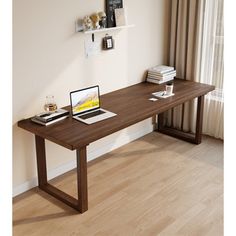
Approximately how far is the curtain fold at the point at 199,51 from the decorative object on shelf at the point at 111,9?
77 cm

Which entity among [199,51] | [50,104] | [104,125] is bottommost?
[104,125]

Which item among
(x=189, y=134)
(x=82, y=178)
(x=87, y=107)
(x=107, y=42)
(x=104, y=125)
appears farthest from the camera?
(x=189, y=134)

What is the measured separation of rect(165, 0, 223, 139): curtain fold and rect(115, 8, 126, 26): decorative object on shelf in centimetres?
75

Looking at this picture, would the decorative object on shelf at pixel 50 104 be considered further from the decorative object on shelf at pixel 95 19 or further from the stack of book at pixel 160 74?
the stack of book at pixel 160 74

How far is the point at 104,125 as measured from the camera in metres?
2.69

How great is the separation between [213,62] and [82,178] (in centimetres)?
194

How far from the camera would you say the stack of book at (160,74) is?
3.69 meters

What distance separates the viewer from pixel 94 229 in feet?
8.09

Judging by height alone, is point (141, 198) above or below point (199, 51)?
below

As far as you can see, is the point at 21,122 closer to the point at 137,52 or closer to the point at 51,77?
the point at 51,77

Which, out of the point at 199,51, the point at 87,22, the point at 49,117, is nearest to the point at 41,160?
the point at 49,117

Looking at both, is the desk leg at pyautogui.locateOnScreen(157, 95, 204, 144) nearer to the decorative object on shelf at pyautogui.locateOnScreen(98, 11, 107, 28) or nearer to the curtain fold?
the curtain fold

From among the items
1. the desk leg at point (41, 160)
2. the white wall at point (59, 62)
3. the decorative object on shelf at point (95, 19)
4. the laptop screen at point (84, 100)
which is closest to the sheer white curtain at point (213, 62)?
the white wall at point (59, 62)

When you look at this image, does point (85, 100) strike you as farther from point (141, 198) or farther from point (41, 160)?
point (141, 198)
